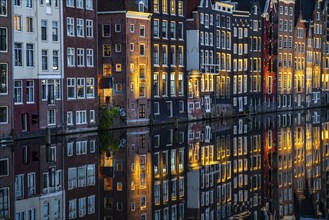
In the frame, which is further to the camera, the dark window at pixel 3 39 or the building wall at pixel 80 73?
the building wall at pixel 80 73

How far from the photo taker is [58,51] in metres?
57.4

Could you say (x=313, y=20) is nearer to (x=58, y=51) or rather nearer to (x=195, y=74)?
(x=195, y=74)

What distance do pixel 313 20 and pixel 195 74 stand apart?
4631cm

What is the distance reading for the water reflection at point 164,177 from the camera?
26047mm

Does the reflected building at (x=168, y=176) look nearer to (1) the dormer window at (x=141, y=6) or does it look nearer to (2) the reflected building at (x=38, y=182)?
(2) the reflected building at (x=38, y=182)

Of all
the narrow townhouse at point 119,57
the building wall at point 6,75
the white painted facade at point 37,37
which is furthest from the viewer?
the narrow townhouse at point 119,57

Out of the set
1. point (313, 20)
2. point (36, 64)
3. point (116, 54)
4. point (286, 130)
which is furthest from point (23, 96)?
point (313, 20)

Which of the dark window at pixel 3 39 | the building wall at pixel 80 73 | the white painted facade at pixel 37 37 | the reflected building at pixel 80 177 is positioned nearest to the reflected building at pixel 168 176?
the reflected building at pixel 80 177

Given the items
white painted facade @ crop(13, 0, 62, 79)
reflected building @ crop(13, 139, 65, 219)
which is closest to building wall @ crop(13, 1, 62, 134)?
white painted facade @ crop(13, 0, 62, 79)

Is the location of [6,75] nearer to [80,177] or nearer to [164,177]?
[80,177]

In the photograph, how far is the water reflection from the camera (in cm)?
2605

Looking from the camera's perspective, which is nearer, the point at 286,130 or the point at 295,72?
the point at 286,130

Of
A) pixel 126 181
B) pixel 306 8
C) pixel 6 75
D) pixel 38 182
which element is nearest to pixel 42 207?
pixel 38 182

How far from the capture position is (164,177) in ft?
110
